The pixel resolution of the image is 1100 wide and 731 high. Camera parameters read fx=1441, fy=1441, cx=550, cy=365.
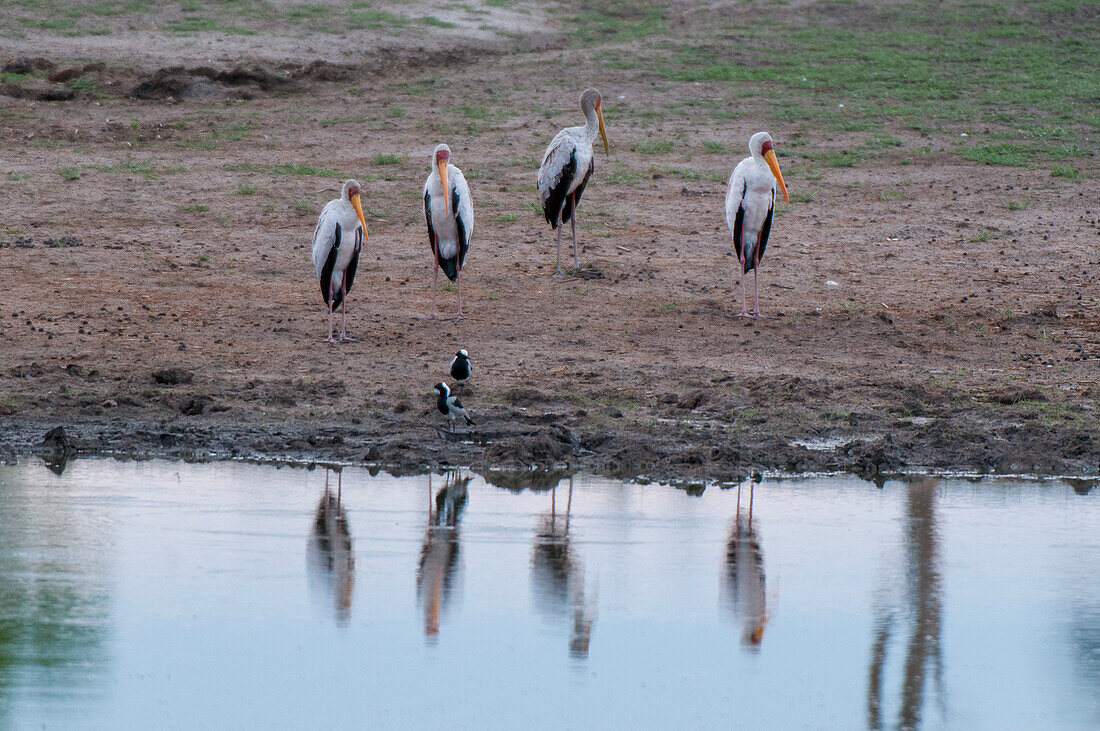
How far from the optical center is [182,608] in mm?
5016

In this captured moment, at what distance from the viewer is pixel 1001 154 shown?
14797 millimetres

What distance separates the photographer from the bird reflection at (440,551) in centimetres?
505

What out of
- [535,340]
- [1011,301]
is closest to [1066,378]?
[1011,301]

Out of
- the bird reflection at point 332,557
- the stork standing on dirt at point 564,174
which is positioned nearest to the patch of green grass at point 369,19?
the stork standing on dirt at point 564,174

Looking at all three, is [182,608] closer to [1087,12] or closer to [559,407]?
[559,407]

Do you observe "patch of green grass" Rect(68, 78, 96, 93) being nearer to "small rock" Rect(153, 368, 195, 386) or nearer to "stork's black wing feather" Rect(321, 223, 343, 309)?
"stork's black wing feather" Rect(321, 223, 343, 309)

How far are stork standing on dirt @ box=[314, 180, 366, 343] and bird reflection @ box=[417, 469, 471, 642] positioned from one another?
291cm

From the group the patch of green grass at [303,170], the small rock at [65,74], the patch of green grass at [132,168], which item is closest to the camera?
the patch of green grass at [132,168]

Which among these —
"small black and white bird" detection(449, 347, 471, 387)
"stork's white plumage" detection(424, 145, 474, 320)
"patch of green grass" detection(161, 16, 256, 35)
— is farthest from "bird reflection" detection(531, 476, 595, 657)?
"patch of green grass" detection(161, 16, 256, 35)

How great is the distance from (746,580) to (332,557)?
1.59 metres

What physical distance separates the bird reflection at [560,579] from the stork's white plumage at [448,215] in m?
4.24

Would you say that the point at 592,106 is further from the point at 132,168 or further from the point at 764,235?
the point at 132,168

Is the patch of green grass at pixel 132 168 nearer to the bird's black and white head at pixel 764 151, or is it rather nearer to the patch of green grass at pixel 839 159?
the bird's black and white head at pixel 764 151

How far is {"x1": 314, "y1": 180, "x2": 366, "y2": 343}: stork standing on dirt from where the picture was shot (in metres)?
9.40
